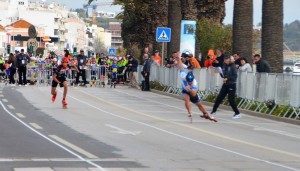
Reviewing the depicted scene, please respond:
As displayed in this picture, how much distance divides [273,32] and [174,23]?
16.9m

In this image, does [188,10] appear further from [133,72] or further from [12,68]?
[12,68]

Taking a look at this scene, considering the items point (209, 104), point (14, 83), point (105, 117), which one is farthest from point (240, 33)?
point (14, 83)

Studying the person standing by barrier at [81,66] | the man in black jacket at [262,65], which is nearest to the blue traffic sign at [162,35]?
the person standing by barrier at [81,66]

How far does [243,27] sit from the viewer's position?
37.0 m

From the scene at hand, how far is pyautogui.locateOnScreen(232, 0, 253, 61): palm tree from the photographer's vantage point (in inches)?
1447

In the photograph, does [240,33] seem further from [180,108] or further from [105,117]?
[105,117]

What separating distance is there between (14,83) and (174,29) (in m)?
9.73

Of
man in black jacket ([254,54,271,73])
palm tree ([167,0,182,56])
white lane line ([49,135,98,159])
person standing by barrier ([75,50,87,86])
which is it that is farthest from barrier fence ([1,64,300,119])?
white lane line ([49,135,98,159])

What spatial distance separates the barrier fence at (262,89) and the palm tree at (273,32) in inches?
63.6

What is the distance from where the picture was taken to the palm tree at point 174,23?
48.9 metres

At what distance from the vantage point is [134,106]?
32062mm

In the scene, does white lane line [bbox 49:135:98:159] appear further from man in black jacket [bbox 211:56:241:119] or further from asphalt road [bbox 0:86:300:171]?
man in black jacket [bbox 211:56:241:119]

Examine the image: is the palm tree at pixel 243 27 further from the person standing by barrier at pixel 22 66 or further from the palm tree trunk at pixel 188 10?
the person standing by barrier at pixel 22 66

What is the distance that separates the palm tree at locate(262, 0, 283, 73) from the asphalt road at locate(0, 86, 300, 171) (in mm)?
3027
